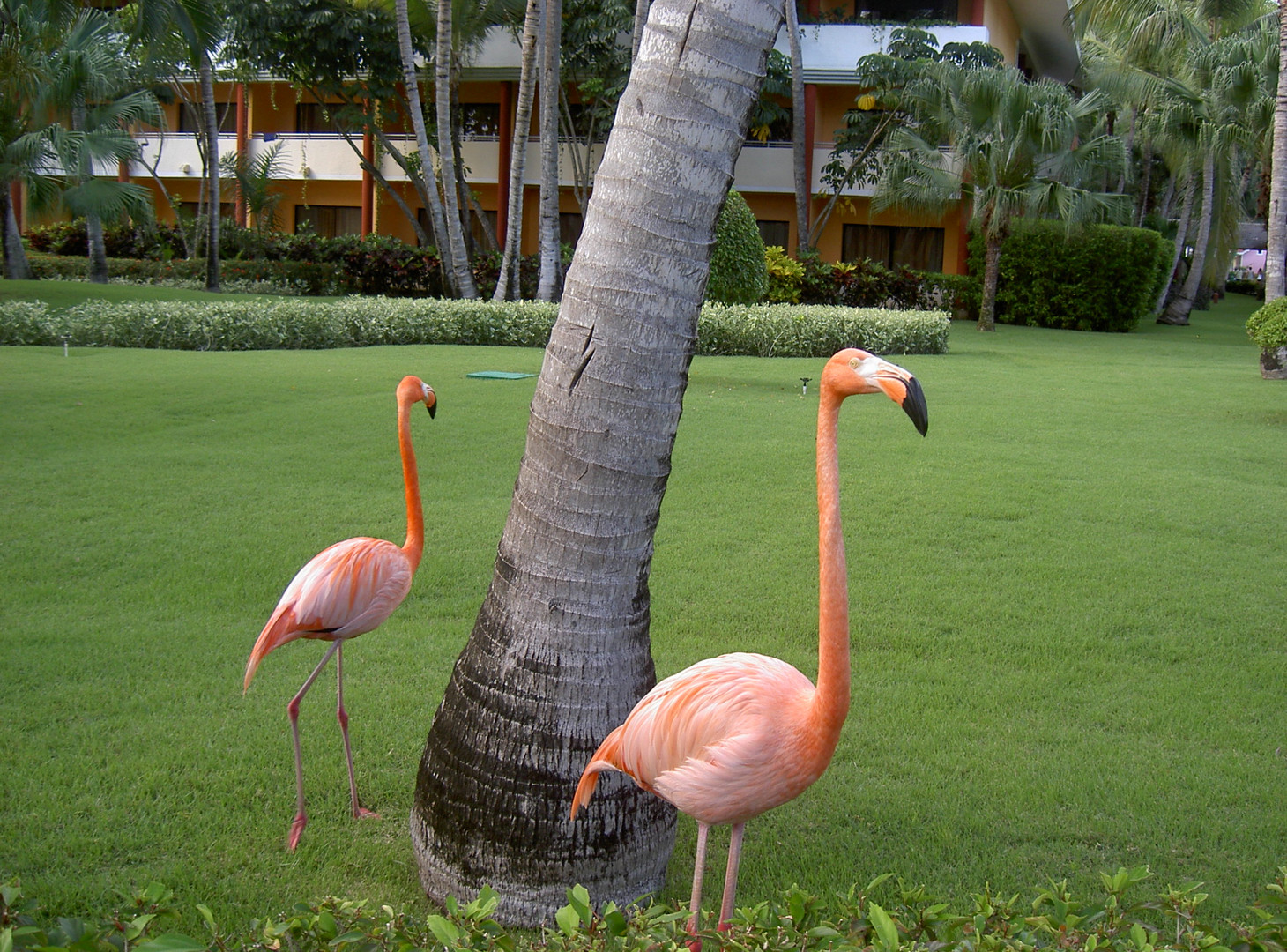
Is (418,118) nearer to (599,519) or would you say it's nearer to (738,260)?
(738,260)

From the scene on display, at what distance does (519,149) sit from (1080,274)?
48.8 feet

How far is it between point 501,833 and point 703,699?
2.48 feet

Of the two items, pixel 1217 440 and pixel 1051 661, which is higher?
pixel 1217 440

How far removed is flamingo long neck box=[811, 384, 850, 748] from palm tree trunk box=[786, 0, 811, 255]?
2316cm

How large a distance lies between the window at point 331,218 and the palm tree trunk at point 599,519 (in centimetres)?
3103

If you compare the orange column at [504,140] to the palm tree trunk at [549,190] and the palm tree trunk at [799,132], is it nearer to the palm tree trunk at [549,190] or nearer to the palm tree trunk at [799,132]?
the palm tree trunk at [799,132]

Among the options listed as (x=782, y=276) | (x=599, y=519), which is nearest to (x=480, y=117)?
(x=782, y=276)

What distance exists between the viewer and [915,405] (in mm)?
2156

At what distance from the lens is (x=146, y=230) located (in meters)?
27.5

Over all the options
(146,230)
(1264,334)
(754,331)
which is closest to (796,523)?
(1264,334)

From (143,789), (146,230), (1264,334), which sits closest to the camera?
(143,789)

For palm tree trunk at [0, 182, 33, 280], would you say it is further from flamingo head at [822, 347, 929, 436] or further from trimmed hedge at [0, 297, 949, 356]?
flamingo head at [822, 347, 929, 436]

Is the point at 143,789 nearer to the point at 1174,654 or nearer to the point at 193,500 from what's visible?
the point at 193,500

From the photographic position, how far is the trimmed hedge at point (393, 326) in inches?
580
